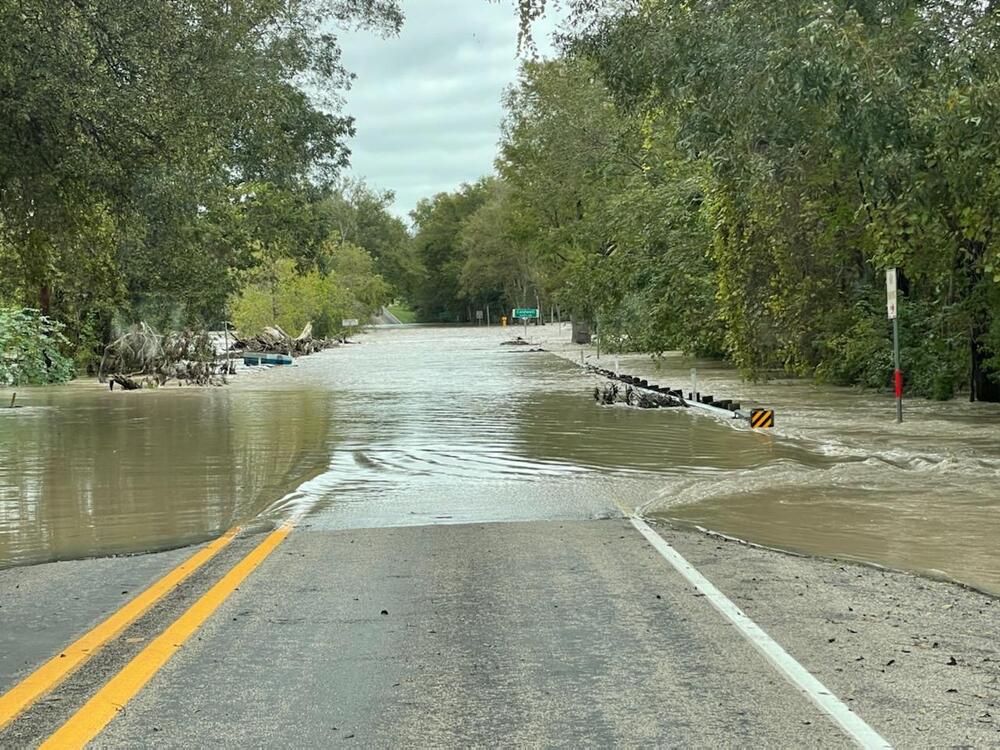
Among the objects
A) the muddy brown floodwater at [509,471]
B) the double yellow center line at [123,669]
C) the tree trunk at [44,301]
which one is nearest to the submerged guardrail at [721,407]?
the muddy brown floodwater at [509,471]

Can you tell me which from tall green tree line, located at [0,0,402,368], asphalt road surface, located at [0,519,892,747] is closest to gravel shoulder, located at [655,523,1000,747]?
asphalt road surface, located at [0,519,892,747]

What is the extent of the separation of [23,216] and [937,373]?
58.2 ft

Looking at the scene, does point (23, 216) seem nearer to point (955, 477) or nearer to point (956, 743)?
point (955, 477)

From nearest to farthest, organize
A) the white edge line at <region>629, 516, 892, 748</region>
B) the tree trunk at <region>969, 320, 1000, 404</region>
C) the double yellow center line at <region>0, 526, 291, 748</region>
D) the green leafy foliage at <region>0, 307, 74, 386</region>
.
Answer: the white edge line at <region>629, 516, 892, 748</region> < the double yellow center line at <region>0, 526, 291, 748</region> < the tree trunk at <region>969, 320, 1000, 404</region> < the green leafy foliage at <region>0, 307, 74, 386</region>

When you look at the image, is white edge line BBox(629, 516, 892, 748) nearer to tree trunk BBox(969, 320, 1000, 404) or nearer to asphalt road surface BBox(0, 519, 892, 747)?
asphalt road surface BBox(0, 519, 892, 747)

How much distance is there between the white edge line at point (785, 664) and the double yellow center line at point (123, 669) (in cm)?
296

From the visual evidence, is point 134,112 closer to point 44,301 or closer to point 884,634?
point 884,634

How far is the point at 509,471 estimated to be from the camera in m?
14.7

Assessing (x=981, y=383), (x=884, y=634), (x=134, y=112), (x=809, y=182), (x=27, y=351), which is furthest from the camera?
(x=27, y=351)

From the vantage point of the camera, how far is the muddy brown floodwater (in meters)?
10.3

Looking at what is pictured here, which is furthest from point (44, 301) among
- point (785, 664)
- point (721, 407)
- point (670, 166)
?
point (785, 664)

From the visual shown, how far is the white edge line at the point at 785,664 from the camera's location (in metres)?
4.81

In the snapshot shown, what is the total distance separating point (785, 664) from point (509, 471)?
8942 mm

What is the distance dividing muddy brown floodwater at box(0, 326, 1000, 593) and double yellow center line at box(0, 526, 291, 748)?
6.47 feet
